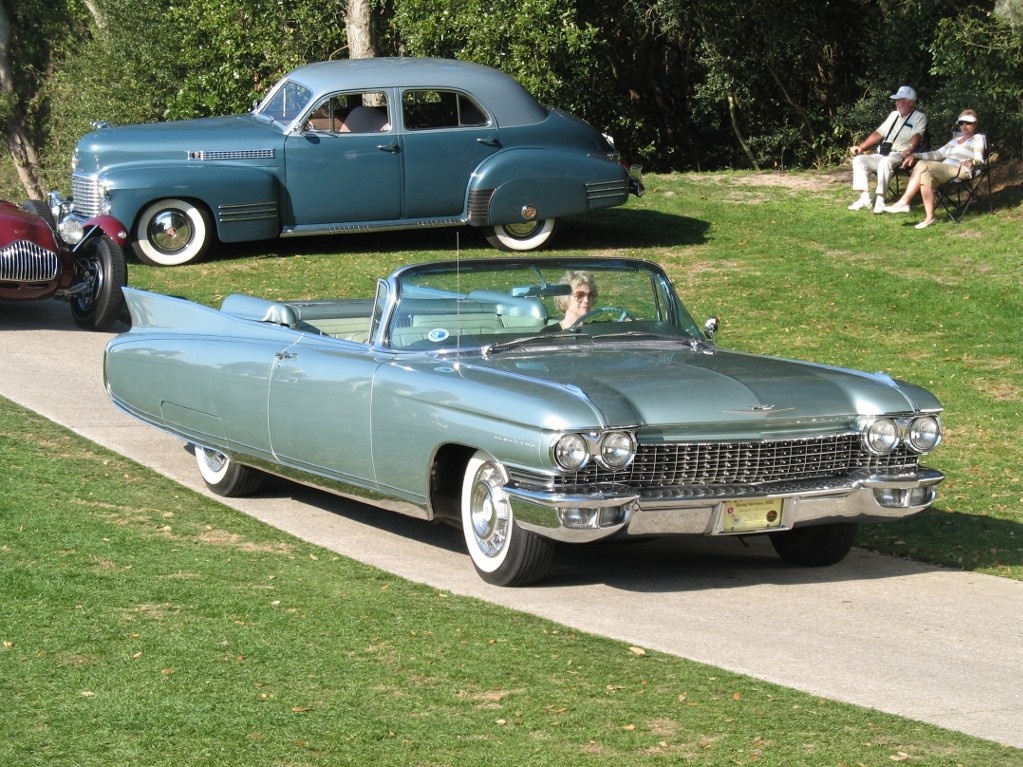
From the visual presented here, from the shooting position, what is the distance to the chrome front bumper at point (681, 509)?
20.6 ft

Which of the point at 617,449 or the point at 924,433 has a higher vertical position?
the point at 617,449

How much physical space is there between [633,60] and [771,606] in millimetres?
21429

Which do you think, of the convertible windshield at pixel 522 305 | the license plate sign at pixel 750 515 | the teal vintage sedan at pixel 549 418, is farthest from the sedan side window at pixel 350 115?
the license plate sign at pixel 750 515

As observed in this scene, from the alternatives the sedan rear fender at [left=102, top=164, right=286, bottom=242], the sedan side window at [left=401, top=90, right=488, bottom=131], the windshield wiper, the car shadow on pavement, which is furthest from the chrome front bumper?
the sedan side window at [left=401, top=90, right=488, bottom=131]

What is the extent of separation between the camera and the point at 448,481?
7086mm

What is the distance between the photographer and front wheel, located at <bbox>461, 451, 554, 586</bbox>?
663 centimetres

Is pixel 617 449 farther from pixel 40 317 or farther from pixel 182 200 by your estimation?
pixel 182 200

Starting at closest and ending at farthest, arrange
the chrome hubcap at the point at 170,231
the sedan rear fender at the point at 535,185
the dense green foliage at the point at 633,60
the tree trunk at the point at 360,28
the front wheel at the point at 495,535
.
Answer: the front wheel at the point at 495,535, the chrome hubcap at the point at 170,231, the sedan rear fender at the point at 535,185, the dense green foliage at the point at 633,60, the tree trunk at the point at 360,28

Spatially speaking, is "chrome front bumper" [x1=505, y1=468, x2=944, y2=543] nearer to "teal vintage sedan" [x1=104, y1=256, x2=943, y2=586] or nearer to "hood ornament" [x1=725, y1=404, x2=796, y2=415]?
"teal vintage sedan" [x1=104, y1=256, x2=943, y2=586]

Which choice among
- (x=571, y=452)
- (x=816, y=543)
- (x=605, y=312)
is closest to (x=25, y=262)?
(x=605, y=312)

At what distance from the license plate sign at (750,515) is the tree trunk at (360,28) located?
54.0 feet

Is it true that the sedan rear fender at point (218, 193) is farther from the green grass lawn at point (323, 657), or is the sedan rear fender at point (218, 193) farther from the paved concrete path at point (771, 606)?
the paved concrete path at point (771, 606)

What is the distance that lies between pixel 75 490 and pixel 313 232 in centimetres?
881

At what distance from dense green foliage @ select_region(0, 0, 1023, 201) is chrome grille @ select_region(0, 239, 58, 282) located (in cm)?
919
